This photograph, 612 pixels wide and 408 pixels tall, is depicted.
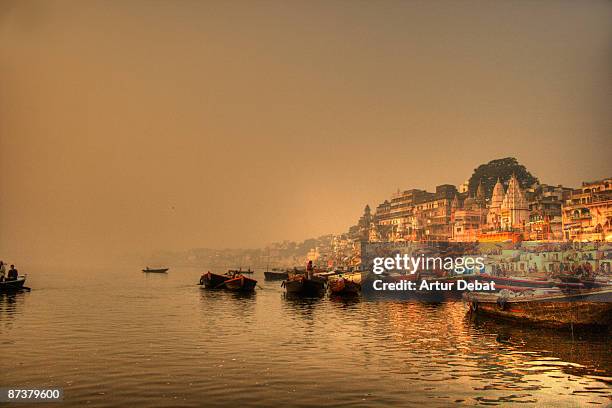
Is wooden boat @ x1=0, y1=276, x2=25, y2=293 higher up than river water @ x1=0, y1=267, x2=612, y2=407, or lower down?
higher up

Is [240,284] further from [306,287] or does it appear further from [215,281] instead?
[306,287]

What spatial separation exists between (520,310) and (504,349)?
15.3 ft

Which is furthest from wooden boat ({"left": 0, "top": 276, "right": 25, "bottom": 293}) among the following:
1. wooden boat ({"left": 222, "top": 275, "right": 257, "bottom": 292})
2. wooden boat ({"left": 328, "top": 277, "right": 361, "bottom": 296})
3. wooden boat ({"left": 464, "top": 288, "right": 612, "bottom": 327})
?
wooden boat ({"left": 464, "top": 288, "right": 612, "bottom": 327})

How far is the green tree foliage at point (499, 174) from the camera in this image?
95756 mm

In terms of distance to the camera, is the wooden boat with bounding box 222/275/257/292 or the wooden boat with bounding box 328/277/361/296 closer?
the wooden boat with bounding box 328/277/361/296

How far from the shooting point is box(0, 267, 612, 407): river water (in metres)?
9.12

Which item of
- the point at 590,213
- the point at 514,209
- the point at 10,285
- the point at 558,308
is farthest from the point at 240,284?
the point at 514,209

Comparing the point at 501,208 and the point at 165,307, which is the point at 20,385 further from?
the point at 501,208

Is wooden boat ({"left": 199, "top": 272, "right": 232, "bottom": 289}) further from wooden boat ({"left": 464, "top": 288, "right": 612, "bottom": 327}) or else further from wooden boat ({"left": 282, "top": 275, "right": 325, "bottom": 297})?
wooden boat ({"left": 464, "top": 288, "right": 612, "bottom": 327})

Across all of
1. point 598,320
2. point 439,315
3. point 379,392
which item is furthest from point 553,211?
point 379,392

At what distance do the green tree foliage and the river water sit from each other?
265 feet

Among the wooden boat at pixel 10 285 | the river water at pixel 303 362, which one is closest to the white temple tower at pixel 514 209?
the river water at pixel 303 362

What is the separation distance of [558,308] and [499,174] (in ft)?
279

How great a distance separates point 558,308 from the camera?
17.1 meters
